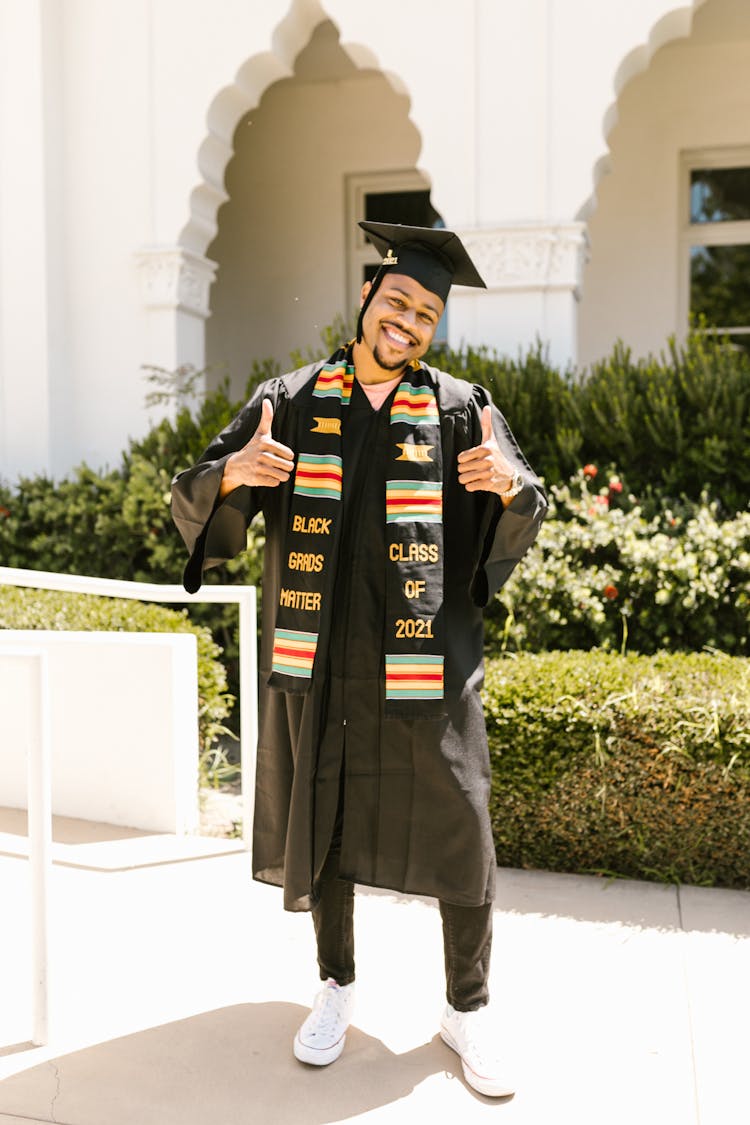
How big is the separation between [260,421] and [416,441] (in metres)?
0.37

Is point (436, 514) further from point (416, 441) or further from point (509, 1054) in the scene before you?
point (509, 1054)

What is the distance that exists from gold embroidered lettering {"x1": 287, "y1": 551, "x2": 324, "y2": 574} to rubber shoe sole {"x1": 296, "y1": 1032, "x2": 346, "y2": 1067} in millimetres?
1158

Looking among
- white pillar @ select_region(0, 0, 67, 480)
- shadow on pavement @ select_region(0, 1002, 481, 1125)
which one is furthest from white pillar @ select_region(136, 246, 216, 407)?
shadow on pavement @ select_region(0, 1002, 481, 1125)

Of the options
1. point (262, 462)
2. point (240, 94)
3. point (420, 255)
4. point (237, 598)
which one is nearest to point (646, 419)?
point (237, 598)

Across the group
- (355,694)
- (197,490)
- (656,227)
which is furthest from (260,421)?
(656,227)

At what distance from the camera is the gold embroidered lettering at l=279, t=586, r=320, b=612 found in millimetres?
2461

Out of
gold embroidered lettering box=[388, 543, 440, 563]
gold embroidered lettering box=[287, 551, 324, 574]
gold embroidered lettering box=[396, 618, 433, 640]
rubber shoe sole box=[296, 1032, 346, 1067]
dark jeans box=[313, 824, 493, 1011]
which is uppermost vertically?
gold embroidered lettering box=[388, 543, 440, 563]

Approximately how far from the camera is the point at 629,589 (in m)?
5.05

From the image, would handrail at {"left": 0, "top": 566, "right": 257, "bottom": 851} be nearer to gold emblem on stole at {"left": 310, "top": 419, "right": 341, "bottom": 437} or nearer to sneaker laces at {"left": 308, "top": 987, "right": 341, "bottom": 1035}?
sneaker laces at {"left": 308, "top": 987, "right": 341, "bottom": 1035}

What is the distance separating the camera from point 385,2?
689 cm

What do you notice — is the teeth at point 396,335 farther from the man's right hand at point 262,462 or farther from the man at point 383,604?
the man's right hand at point 262,462

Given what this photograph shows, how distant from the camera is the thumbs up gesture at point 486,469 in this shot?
233 cm

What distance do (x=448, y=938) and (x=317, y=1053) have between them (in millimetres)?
419

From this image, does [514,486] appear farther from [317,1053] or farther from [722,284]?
[722,284]
